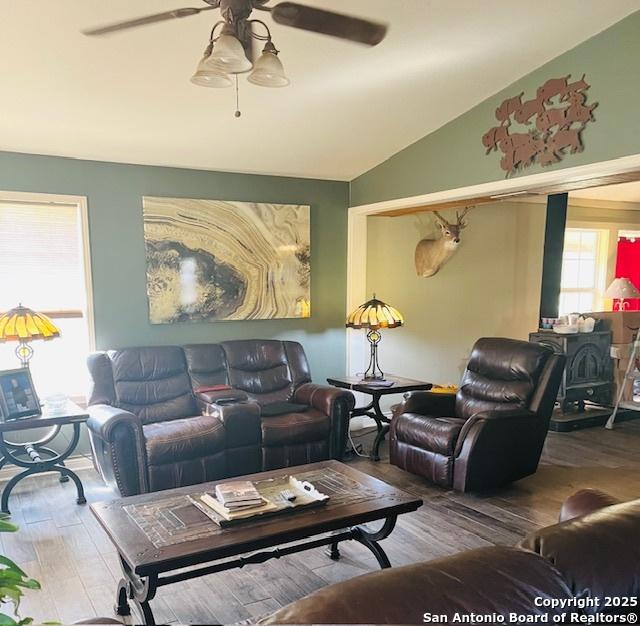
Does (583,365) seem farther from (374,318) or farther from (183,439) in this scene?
(183,439)

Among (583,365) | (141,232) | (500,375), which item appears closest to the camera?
(500,375)

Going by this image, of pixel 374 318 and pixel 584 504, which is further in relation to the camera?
pixel 374 318

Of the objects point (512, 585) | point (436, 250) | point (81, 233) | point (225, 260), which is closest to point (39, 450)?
point (81, 233)

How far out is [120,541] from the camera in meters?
2.07

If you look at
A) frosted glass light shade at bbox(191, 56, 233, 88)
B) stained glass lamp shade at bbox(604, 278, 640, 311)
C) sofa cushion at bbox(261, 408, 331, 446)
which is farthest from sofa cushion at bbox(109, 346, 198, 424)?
stained glass lamp shade at bbox(604, 278, 640, 311)

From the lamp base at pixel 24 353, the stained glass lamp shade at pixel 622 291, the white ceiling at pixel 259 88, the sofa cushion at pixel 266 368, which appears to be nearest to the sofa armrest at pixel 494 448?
the sofa cushion at pixel 266 368

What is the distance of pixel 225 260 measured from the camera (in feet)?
15.4

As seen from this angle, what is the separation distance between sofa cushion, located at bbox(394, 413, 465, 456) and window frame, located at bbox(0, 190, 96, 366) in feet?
7.98

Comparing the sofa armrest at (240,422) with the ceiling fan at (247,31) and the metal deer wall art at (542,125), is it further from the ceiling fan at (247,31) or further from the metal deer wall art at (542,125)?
the metal deer wall art at (542,125)

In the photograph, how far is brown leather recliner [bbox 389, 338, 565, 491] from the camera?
3623mm

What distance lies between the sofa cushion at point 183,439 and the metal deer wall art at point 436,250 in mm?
2807

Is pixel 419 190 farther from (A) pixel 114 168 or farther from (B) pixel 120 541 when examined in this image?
(B) pixel 120 541

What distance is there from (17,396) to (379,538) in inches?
95.9

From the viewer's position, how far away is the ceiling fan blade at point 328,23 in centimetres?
216
